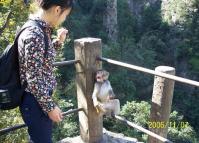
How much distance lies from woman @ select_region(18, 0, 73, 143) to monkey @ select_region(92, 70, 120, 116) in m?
0.97

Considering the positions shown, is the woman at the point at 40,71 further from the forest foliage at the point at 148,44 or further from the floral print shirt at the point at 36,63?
the forest foliage at the point at 148,44

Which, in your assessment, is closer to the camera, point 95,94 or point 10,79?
point 10,79

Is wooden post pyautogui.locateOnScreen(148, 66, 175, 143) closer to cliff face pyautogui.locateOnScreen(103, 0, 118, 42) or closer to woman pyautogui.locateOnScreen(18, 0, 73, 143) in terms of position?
woman pyautogui.locateOnScreen(18, 0, 73, 143)

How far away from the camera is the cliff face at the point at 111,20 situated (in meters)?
23.0

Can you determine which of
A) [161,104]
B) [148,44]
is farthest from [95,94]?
[148,44]

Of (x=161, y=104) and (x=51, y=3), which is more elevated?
(x=51, y=3)

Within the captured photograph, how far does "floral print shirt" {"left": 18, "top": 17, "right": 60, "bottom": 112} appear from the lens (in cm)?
178

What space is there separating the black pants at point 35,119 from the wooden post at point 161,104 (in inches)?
38.5

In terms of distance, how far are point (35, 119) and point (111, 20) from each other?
21653 millimetres

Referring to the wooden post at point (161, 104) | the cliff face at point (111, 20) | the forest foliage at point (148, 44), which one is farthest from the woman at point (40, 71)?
the cliff face at point (111, 20)

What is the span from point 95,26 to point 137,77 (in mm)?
5559

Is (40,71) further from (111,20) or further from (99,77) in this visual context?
(111,20)

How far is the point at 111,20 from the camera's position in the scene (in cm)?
2327

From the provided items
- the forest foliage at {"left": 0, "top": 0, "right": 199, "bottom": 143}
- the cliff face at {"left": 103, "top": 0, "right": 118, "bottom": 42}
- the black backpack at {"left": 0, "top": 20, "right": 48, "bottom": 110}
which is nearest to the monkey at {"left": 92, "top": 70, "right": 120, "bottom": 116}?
the black backpack at {"left": 0, "top": 20, "right": 48, "bottom": 110}
